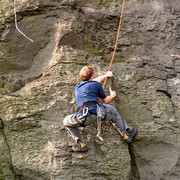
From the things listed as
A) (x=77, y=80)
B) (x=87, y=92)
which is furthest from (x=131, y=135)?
(x=77, y=80)

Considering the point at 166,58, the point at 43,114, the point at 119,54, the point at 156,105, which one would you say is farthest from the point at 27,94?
the point at 166,58

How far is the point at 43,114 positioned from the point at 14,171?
3.20 feet

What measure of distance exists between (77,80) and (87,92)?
0.51 m

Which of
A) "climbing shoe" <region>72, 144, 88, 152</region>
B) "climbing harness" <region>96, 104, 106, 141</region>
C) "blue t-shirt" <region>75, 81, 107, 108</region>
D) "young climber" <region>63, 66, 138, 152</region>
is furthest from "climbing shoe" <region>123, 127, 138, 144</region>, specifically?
"blue t-shirt" <region>75, 81, 107, 108</region>

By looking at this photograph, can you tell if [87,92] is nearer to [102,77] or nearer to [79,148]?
[102,77]

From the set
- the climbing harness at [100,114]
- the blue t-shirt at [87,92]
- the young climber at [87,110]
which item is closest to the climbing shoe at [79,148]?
the young climber at [87,110]

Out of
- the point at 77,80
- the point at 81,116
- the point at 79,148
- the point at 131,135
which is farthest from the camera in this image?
the point at 77,80

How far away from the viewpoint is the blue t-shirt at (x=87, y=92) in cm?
393

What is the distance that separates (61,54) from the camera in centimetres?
452

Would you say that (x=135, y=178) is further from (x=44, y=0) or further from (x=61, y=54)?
(x=44, y=0)

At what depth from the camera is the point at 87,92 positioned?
3934 millimetres

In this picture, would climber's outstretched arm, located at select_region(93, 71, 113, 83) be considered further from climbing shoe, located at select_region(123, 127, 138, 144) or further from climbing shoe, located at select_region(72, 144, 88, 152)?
climbing shoe, located at select_region(72, 144, 88, 152)

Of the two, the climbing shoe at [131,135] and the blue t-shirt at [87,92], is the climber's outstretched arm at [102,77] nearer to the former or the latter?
the blue t-shirt at [87,92]

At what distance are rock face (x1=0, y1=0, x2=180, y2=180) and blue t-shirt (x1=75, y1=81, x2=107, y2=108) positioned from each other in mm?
313
